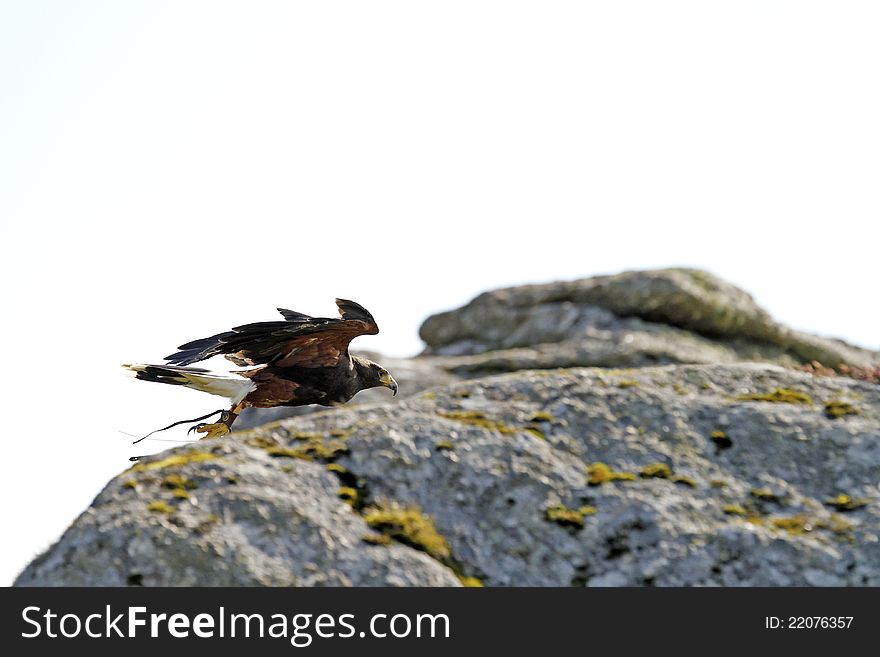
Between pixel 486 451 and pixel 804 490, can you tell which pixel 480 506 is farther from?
pixel 804 490

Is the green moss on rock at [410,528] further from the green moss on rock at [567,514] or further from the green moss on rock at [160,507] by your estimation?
the green moss on rock at [160,507]

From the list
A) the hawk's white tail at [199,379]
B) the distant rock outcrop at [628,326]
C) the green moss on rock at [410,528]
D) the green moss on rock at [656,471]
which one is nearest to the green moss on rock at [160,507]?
the green moss on rock at [410,528]

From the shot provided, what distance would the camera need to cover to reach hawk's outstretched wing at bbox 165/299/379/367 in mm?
10828

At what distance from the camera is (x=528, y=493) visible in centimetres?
823

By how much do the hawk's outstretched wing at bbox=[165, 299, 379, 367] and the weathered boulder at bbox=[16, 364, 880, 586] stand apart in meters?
2.06

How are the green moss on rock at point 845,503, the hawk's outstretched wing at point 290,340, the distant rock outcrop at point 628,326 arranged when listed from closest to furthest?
the green moss on rock at point 845,503 → the hawk's outstretched wing at point 290,340 → the distant rock outcrop at point 628,326

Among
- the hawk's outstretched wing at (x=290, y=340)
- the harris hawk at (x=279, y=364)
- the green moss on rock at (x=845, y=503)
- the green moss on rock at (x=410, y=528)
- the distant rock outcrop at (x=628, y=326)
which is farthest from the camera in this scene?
the distant rock outcrop at (x=628, y=326)

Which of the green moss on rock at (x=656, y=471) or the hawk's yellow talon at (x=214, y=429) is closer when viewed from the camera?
the green moss on rock at (x=656, y=471)

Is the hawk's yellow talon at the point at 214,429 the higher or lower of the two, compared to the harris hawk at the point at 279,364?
lower

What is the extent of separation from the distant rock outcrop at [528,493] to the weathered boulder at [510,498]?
13 millimetres

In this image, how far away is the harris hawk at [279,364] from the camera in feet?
36.3
